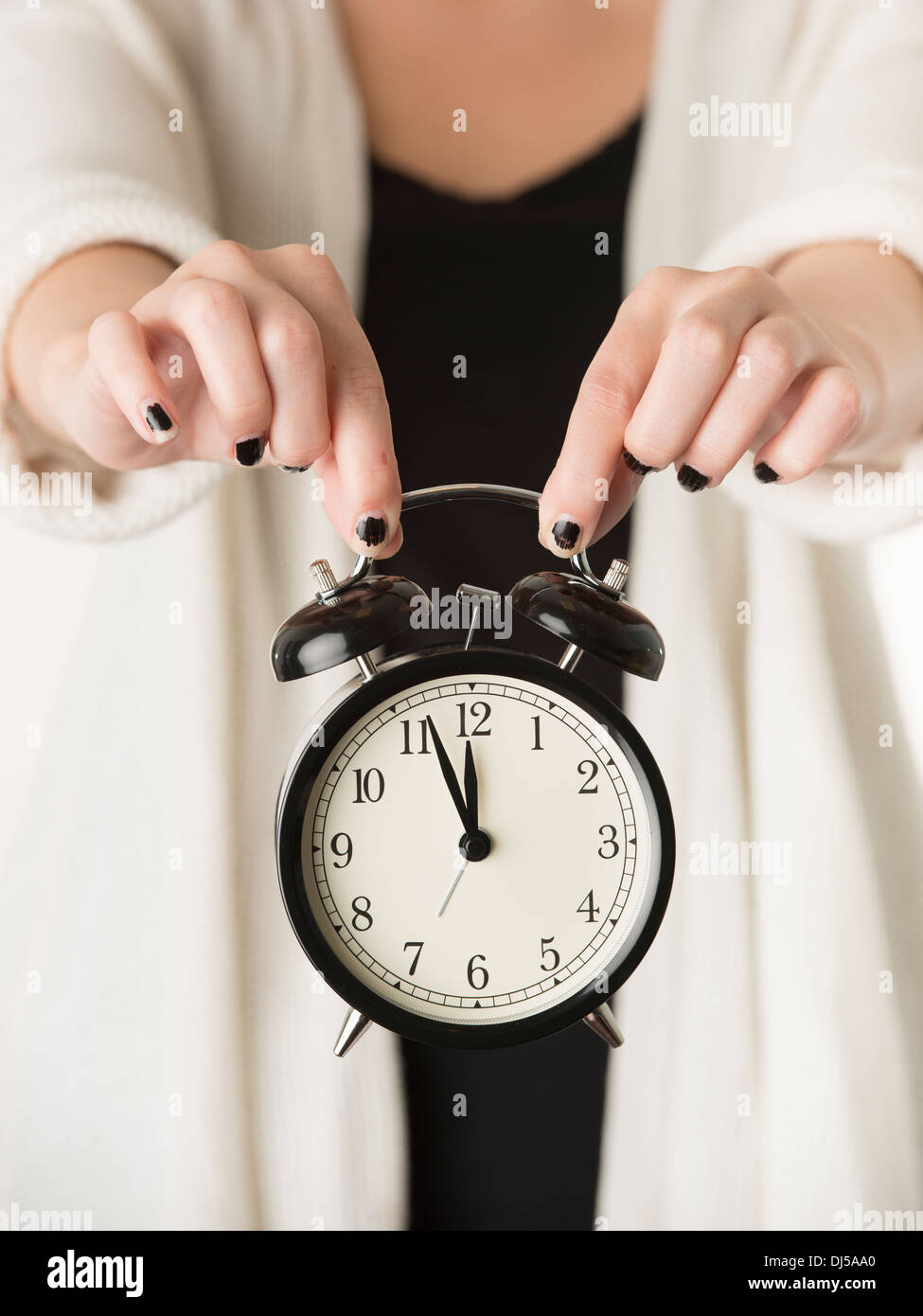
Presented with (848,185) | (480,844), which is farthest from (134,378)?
(848,185)

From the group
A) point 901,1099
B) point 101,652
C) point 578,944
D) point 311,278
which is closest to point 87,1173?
point 101,652

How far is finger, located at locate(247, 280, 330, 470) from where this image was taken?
670 mm

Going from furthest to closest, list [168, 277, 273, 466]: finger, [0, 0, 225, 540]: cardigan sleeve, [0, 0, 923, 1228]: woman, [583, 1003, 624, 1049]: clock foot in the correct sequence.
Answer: [0, 0, 923, 1228]: woman, [0, 0, 225, 540]: cardigan sleeve, [583, 1003, 624, 1049]: clock foot, [168, 277, 273, 466]: finger

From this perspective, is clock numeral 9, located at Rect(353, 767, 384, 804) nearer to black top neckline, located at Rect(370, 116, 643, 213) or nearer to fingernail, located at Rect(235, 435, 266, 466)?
fingernail, located at Rect(235, 435, 266, 466)

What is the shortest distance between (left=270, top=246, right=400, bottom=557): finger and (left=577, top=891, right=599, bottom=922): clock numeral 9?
29 cm

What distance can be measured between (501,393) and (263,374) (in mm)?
559

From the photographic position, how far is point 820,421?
0.72 m

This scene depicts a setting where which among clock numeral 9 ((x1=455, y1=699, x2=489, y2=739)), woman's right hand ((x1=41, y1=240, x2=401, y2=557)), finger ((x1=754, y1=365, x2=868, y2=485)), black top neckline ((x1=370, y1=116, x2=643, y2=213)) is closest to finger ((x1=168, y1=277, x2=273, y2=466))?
woman's right hand ((x1=41, y1=240, x2=401, y2=557))

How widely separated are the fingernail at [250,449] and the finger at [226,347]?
13 millimetres

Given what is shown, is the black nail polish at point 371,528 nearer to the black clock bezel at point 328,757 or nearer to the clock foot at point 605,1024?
the black clock bezel at point 328,757

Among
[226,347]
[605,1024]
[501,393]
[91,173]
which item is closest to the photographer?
[226,347]

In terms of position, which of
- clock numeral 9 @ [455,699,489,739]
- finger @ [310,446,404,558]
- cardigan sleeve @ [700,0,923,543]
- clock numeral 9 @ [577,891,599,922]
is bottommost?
clock numeral 9 @ [577,891,599,922]

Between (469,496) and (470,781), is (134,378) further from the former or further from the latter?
(470,781)

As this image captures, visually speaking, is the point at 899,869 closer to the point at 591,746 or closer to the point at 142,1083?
the point at 591,746
